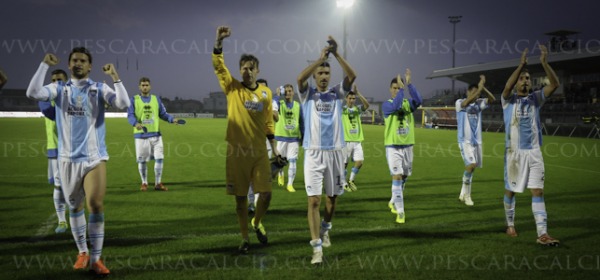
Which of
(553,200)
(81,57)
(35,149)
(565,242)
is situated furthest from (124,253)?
(35,149)

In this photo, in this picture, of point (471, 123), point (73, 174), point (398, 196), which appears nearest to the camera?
point (73, 174)

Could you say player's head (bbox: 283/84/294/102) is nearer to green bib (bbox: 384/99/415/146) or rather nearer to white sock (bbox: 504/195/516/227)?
green bib (bbox: 384/99/415/146)

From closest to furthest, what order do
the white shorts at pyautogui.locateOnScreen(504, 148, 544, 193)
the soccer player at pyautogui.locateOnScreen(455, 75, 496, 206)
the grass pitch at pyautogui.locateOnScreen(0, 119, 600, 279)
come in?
1. the grass pitch at pyautogui.locateOnScreen(0, 119, 600, 279)
2. the white shorts at pyautogui.locateOnScreen(504, 148, 544, 193)
3. the soccer player at pyautogui.locateOnScreen(455, 75, 496, 206)

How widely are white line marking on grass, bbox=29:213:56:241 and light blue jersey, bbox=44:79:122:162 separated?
2.27m

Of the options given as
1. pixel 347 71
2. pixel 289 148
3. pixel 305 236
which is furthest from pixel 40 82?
pixel 289 148

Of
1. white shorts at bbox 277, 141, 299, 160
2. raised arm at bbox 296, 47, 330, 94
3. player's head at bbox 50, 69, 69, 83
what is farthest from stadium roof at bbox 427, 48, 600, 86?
player's head at bbox 50, 69, 69, 83

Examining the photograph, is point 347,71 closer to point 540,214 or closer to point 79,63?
point 79,63

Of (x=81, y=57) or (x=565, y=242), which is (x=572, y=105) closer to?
(x=565, y=242)

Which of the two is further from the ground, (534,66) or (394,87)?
(534,66)

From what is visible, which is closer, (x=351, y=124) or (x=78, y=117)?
(x=78, y=117)

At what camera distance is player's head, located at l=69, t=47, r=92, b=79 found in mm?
4371

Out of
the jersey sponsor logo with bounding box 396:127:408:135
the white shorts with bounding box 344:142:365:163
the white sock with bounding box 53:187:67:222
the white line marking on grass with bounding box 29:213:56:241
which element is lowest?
the white line marking on grass with bounding box 29:213:56:241

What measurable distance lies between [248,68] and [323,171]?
5.26 ft

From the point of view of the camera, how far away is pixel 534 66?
45.2m
